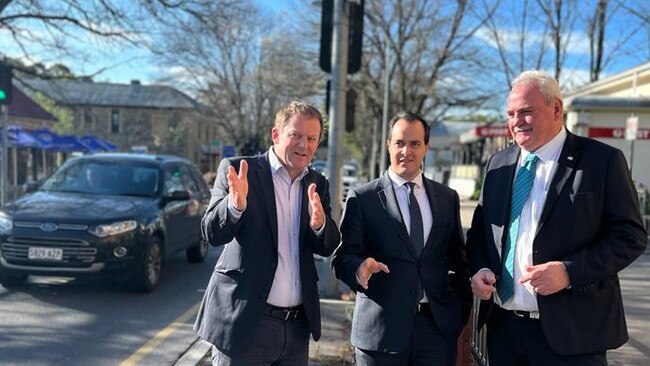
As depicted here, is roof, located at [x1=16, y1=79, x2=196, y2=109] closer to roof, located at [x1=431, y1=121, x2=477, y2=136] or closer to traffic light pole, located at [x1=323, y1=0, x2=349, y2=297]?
roof, located at [x1=431, y1=121, x2=477, y2=136]

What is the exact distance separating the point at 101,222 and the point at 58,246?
54 centimetres

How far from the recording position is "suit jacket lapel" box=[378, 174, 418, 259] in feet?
9.18

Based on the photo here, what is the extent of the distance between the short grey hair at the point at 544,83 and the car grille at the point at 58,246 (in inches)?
222

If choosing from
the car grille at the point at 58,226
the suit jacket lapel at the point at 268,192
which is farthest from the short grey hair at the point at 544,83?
the car grille at the point at 58,226

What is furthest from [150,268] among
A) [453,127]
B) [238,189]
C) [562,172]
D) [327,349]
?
[453,127]

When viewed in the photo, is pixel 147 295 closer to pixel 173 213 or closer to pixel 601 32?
pixel 173 213

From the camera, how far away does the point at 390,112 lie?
1094 inches

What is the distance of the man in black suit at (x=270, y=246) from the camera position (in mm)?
2652

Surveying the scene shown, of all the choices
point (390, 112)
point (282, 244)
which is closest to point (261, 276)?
point (282, 244)

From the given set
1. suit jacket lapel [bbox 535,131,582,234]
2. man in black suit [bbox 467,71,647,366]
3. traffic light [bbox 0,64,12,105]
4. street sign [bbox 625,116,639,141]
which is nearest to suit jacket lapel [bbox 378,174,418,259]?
man in black suit [bbox 467,71,647,366]

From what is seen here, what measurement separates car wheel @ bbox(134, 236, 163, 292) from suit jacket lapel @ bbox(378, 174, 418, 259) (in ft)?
16.5

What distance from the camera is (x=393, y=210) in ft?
9.34

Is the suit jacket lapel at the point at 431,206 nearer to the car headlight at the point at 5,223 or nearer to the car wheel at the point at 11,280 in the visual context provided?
the car headlight at the point at 5,223

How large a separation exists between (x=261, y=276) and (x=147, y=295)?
5269 mm
